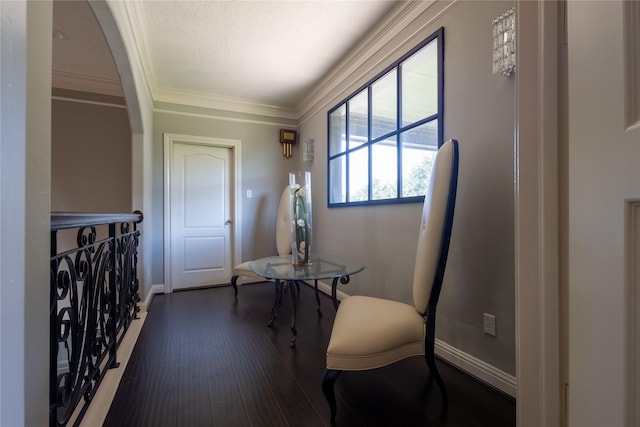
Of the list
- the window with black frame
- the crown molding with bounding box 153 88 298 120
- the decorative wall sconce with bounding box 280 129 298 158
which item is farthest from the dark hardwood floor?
the crown molding with bounding box 153 88 298 120

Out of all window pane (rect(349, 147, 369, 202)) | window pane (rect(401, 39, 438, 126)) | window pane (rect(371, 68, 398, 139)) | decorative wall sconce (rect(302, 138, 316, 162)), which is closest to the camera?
window pane (rect(401, 39, 438, 126))

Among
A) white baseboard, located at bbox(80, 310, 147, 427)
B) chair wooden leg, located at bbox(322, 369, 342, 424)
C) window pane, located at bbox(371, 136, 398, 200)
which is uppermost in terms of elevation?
window pane, located at bbox(371, 136, 398, 200)

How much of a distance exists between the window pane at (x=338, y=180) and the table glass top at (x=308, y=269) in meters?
0.91

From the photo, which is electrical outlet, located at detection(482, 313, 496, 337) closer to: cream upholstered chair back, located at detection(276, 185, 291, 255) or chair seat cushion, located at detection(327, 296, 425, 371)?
chair seat cushion, located at detection(327, 296, 425, 371)

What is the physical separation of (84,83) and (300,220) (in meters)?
3.09

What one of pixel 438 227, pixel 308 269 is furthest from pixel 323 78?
pixel 438 227

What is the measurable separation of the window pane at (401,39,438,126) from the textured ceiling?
0.45 m

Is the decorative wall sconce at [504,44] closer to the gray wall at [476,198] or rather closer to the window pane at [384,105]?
the gray wall at [476,198]

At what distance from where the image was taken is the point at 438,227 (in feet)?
4.41

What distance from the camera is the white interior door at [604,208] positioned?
0.48 metres

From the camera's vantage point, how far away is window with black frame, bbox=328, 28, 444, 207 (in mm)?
1964

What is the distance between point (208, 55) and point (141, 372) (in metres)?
2.72

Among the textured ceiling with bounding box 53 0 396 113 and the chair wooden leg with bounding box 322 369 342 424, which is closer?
the chair wooden leg with bounding box 322 369 342 424

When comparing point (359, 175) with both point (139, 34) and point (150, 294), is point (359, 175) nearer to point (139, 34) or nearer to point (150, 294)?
point (139, 34)
